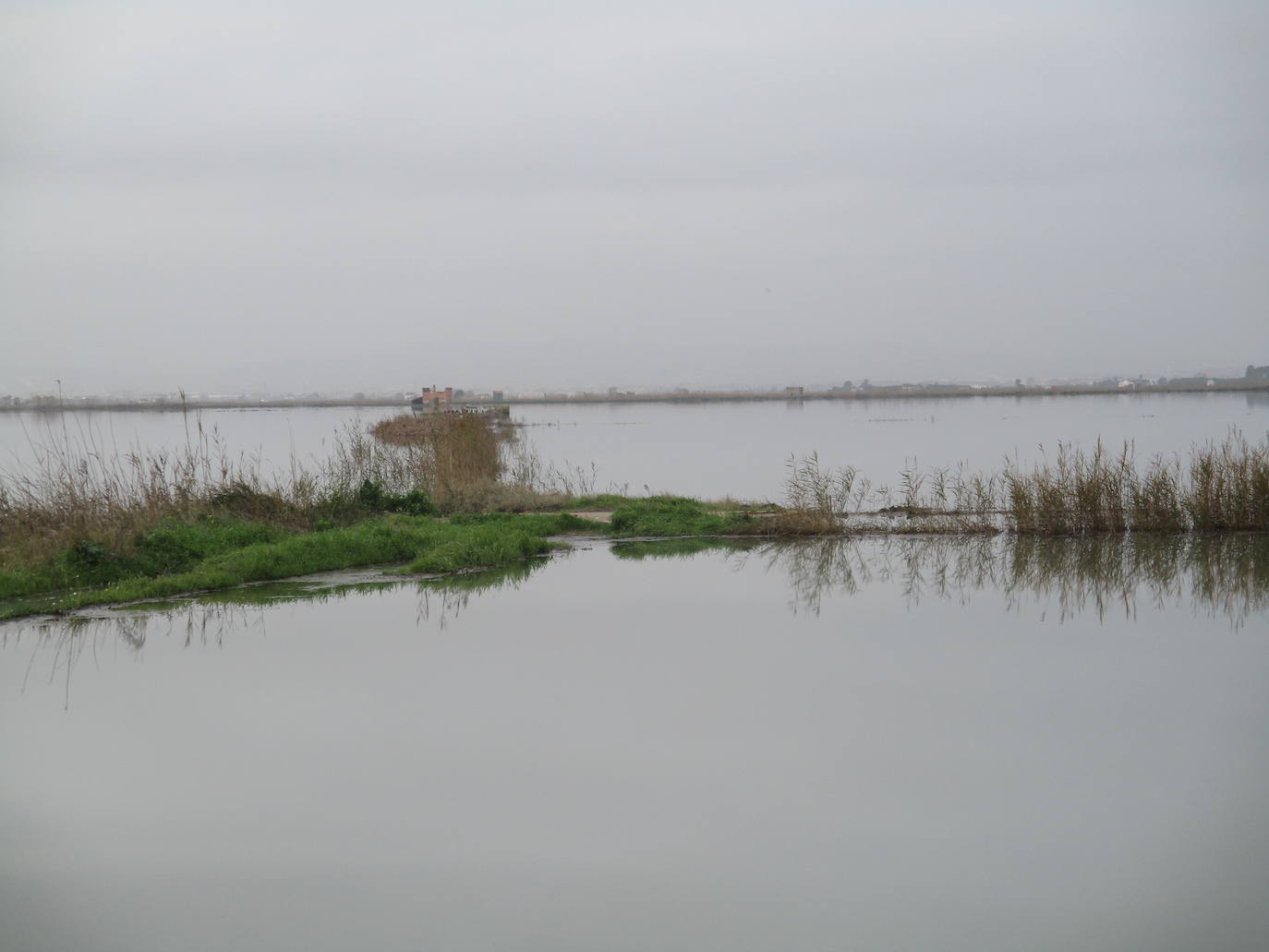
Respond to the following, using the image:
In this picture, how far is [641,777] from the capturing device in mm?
6203

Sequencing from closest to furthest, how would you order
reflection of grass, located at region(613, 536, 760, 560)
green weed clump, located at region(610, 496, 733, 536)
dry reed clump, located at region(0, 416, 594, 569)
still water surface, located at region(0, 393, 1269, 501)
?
dry reed clump, located at region(0, 416, 594, 569)
reflection of grass, located at region(613, 536, 760, 560)
green weed clump, located at region(610, 496, 733, 536)
still water surface, located at region(0, 393, 1269, 501)

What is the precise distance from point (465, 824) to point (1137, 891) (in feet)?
10.8

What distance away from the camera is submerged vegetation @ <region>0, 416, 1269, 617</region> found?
38.5 ft

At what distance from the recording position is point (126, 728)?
7336 millimetres

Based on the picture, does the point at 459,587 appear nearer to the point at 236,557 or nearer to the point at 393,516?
the point at 236,557

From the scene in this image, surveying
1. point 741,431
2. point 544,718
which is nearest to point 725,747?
point 544,718

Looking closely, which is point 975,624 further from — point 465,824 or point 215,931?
point 215,931

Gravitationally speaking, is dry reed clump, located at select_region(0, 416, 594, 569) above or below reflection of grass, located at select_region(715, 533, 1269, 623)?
above

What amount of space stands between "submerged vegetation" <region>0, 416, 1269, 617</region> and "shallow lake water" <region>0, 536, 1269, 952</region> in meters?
1.40

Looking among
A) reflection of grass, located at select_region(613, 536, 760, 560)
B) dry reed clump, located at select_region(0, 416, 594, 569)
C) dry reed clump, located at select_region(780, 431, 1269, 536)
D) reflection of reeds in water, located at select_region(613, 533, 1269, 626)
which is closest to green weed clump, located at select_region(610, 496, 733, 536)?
reflection of grass, located at select_region(613, 536, 760, 560)

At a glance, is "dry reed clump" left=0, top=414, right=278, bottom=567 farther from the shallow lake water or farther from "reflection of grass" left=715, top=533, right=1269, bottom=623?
"reflection of grass" left=715, top=533, right=1269, bottom=623

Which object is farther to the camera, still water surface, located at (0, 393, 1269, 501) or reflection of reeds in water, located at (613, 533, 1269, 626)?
still water surface, located at (0, 393, 1269, 501)

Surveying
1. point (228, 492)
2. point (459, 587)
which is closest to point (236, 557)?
point (228, 492)

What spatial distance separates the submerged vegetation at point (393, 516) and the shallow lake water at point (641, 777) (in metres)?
1.40
